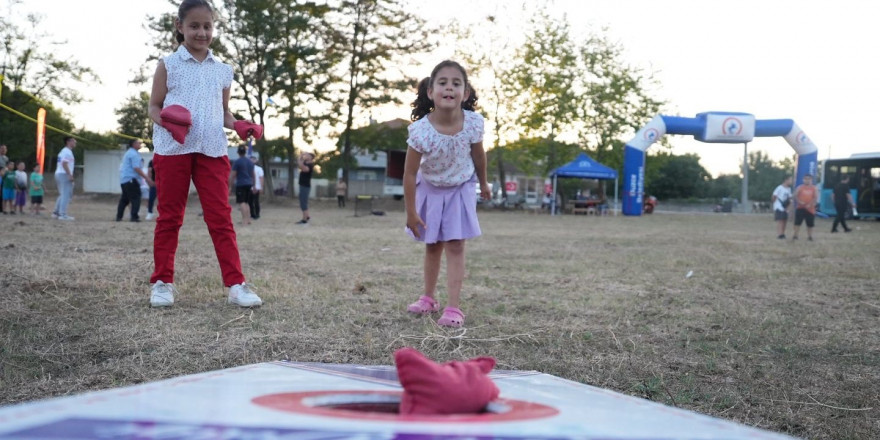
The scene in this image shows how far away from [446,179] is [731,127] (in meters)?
20.2

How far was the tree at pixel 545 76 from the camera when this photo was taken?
29781 millimetres

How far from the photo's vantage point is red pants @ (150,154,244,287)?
11.3ft

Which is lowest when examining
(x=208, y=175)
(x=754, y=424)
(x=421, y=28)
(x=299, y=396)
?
(x=754, y=424)

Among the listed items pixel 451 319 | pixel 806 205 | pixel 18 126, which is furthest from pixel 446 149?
pixel 18 126

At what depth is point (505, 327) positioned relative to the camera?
333 centimetres

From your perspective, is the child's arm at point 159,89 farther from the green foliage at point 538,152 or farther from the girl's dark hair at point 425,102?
the green foliage at point 538,152

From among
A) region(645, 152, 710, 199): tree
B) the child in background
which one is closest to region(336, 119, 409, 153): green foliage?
the child in background

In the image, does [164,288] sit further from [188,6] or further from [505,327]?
[505,327]

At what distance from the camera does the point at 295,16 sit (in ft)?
86.8

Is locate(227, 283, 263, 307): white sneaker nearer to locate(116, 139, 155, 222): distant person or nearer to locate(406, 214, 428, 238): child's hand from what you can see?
locate(406, 214, 428, 238): child's hand

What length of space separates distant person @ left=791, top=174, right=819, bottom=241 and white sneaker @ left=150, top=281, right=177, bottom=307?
35.5 feet

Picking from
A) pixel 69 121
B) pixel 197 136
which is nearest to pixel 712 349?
pixel 197 136

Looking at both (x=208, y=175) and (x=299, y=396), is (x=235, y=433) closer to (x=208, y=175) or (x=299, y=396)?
(x=299, y=396)

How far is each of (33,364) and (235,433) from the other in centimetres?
194
